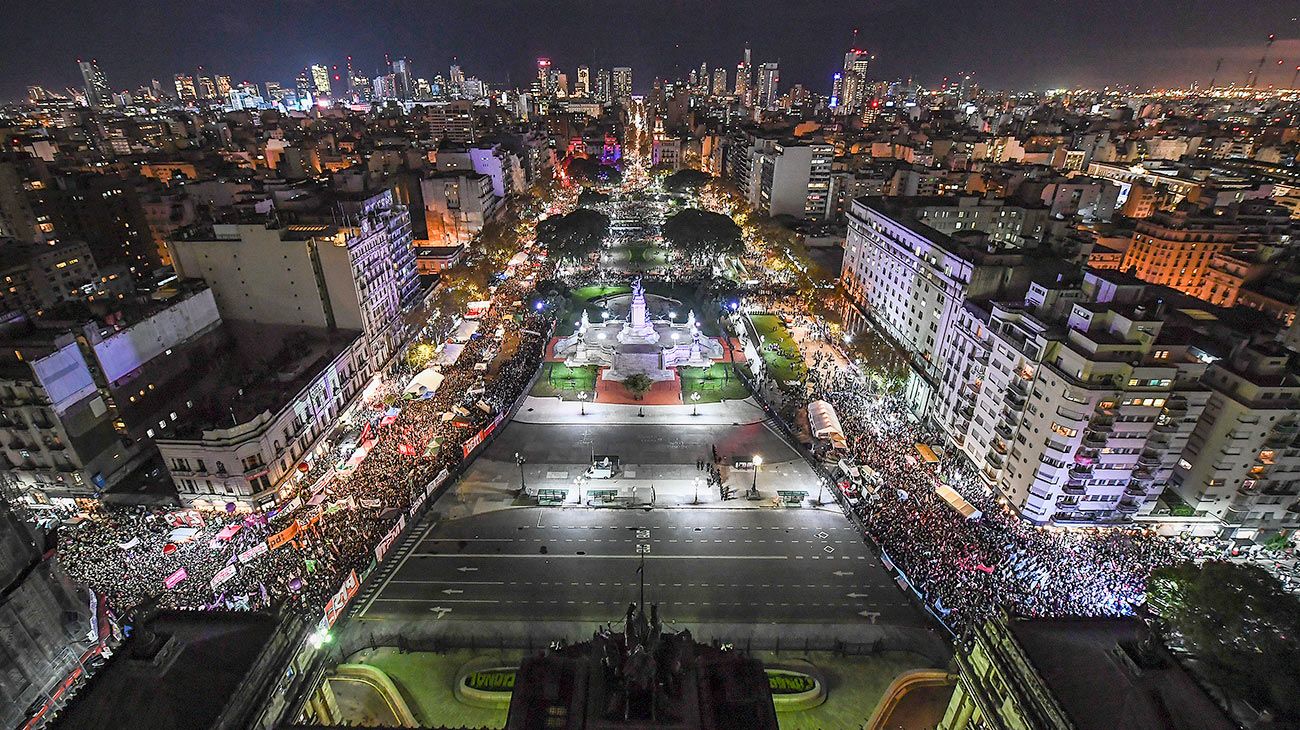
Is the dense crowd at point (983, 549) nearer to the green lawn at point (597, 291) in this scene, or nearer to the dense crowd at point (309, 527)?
the dense crowd at point (309, 527)

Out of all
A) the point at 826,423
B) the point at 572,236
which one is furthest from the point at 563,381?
the point at 572,236

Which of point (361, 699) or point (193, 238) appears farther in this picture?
point (193, 238)

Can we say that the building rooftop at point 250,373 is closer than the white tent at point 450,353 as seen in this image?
Yes

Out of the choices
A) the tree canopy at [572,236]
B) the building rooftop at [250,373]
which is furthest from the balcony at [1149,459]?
the tree canopy at [572,236]

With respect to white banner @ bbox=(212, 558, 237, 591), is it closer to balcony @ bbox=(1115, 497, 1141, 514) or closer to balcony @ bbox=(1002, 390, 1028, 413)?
balcony @ bbox=(1002, 390, 1028, 413)

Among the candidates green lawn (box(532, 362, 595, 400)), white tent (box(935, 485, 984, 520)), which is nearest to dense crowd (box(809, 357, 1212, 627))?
white tent (box(935, 485, 984, 520))

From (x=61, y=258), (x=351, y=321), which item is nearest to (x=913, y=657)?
(x=351, y=321)

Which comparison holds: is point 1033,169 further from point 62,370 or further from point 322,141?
point 322,141
